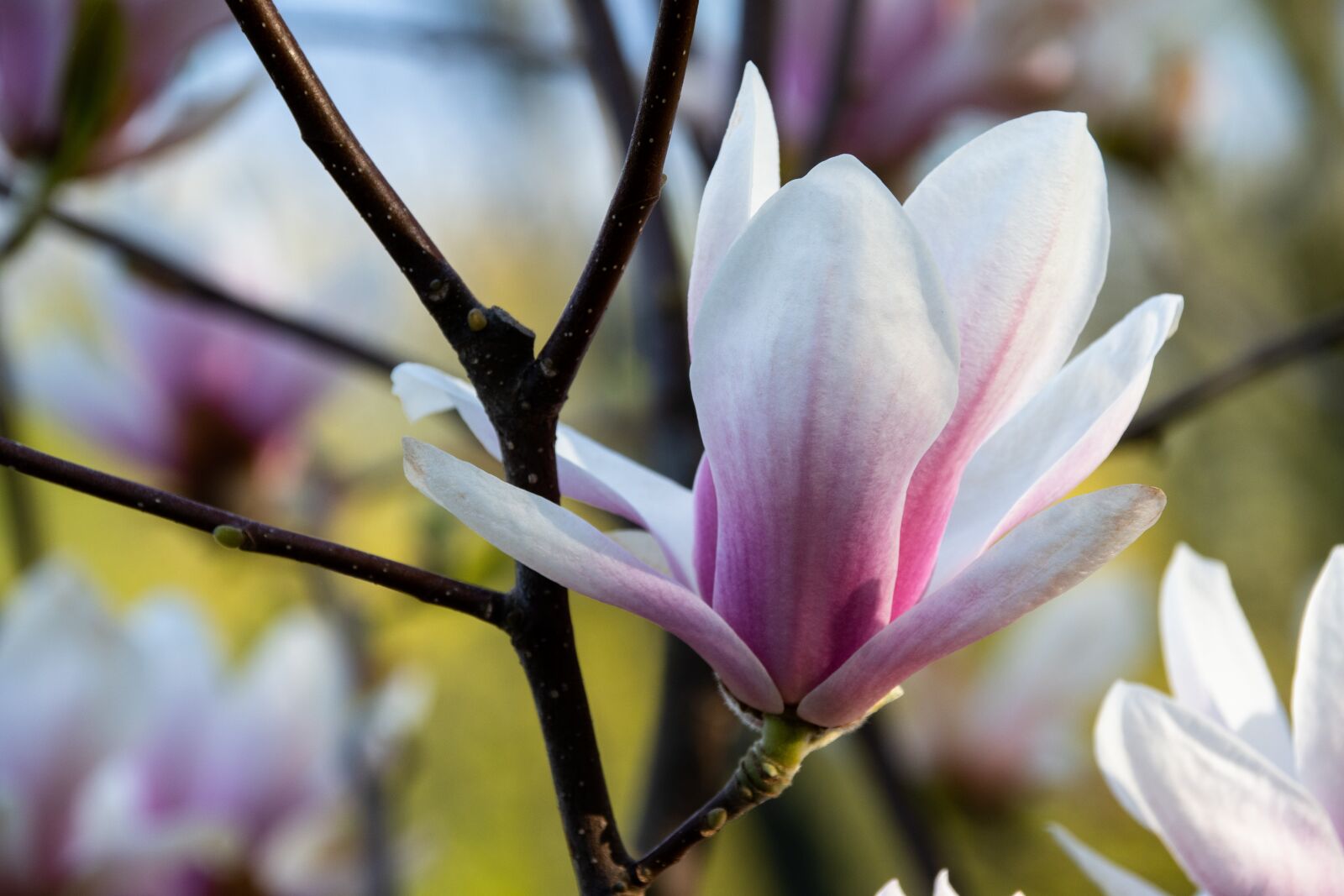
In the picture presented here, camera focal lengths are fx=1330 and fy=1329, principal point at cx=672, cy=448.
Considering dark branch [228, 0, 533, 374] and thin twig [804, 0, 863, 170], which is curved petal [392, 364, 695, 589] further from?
thin twig [804, 0, 863, 170]

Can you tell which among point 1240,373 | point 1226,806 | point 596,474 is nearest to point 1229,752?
point 1226,806

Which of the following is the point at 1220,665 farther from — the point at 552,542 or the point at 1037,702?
the point at 1037,702

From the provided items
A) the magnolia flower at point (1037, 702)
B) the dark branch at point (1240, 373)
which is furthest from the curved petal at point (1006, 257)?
the magnolia flower at point (1037, 702)

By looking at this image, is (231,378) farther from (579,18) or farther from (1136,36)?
(1136,36)

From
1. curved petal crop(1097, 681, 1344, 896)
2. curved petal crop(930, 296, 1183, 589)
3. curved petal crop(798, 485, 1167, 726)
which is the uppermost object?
curved petal crop(930, 296, 1183, 589)

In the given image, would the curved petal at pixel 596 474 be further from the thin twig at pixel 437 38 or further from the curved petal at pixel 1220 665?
the thin twig at pixel 437 38

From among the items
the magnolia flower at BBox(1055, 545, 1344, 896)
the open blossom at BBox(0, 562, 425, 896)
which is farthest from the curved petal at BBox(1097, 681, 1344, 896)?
the open blossom at BBox(0, 562, 425, 896)
